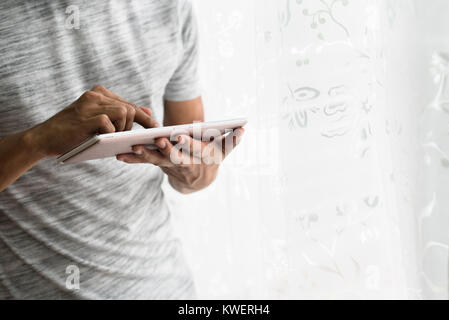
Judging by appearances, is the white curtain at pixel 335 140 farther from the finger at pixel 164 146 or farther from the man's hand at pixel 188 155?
the finger at pixel 164 146

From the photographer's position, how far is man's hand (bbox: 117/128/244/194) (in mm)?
669

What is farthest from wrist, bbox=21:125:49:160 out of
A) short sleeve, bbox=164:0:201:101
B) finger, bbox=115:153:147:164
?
short sleeve, bbox=164:0:201:101

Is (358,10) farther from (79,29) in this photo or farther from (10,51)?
(10,51)

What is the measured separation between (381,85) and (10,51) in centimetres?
A: 61

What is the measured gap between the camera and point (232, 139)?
73 centimetres

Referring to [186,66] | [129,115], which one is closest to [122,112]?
[129,115]

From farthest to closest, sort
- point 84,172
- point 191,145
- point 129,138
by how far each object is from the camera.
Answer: point 84,172
point 191,145
point 129,138

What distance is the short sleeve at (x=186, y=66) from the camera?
92 centimetres

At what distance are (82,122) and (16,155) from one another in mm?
121

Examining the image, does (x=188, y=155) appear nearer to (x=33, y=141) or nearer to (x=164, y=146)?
(x=164, y=146)

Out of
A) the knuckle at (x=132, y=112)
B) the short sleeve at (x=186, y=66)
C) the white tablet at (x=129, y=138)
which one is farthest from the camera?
the short sleeve at (x=186, y=66)

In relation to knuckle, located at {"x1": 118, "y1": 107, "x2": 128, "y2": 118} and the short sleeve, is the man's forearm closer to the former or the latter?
knuckle, located at {"x1": 118, "y1": 107, "x2": 128, "y2": 118}

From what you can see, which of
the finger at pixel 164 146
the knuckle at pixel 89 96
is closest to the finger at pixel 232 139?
the finger at pixel 164 146
